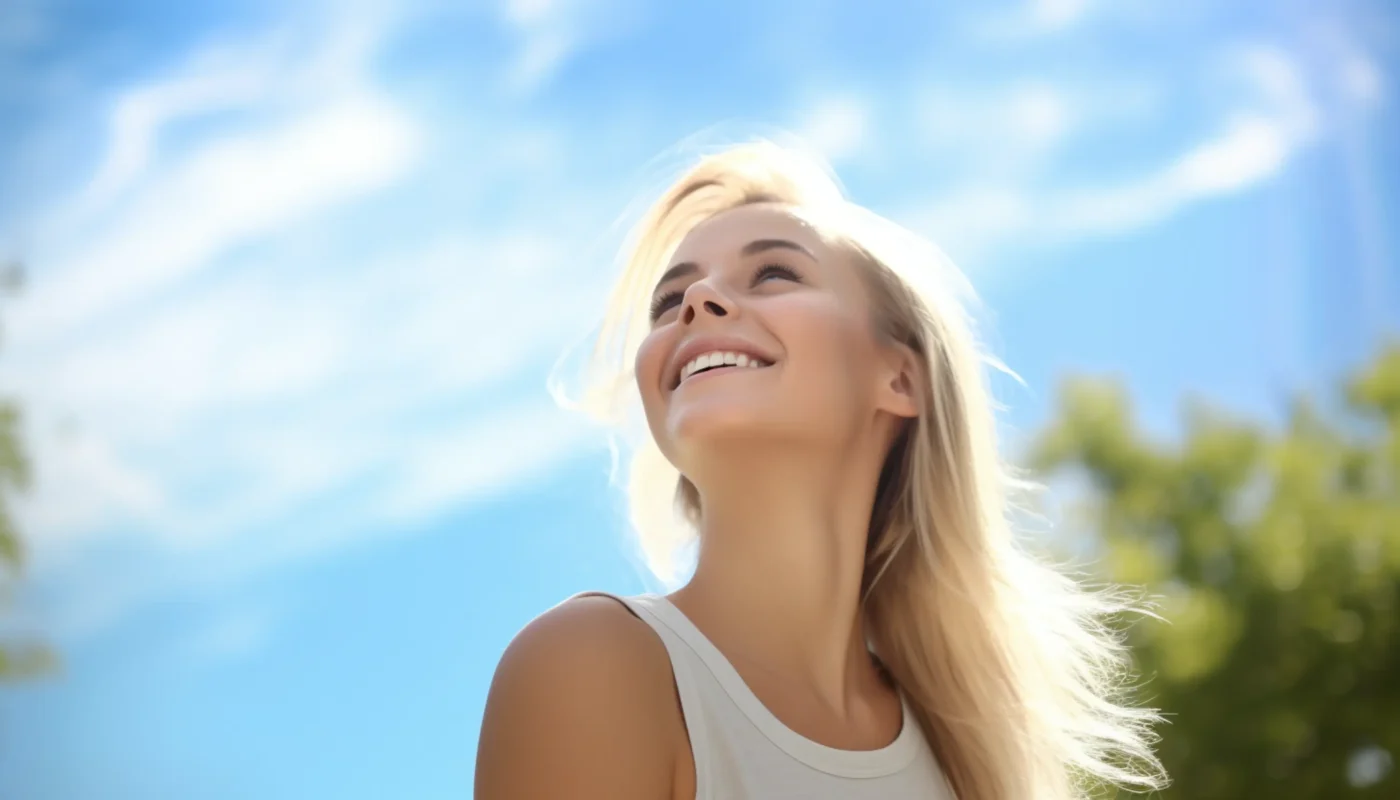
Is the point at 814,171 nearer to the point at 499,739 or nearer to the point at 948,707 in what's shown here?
the point at 948,707

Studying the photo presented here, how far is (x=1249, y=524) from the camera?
589 inches

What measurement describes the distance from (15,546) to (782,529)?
10.9 metres

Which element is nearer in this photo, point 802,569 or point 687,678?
point 687,678

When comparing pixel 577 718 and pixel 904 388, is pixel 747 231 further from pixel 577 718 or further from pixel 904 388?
pixel 577 718

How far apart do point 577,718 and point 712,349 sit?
2.72 ft

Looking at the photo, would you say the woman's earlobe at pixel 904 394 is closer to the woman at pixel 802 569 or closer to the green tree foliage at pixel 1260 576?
→ the woman at pixel 802 569

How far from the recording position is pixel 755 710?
7.05 feet

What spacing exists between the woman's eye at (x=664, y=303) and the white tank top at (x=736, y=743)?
67cm

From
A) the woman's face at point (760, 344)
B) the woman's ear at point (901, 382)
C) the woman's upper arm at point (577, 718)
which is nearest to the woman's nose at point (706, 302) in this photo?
the woman's face at point (760, 344)

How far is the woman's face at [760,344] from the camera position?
2352mm

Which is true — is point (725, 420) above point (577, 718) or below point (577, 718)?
above

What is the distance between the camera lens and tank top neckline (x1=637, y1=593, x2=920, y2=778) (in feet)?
7.03

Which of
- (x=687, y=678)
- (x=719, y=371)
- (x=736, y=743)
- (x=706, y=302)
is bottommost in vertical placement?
(x=736, y=743)

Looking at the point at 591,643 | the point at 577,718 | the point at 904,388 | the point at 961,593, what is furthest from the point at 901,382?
the point at 577,718
